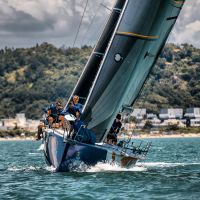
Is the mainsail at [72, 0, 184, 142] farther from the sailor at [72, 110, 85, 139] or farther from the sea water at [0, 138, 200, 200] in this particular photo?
the sea water at [0, 138, 200, 200]

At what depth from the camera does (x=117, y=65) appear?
22.7 meters

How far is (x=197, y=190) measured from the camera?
1784cm

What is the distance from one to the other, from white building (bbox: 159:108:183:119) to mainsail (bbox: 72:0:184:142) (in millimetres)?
139710

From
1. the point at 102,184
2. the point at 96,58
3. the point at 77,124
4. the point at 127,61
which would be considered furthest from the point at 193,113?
the point at 102,184

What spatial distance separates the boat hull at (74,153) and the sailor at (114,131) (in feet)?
6.49

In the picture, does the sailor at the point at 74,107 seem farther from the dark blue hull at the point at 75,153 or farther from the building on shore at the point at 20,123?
the building on shore at the point at 20,123

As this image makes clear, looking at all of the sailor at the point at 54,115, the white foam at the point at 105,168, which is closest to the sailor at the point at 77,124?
the white foam at the point at 105,168

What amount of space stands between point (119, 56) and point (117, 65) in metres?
0.29

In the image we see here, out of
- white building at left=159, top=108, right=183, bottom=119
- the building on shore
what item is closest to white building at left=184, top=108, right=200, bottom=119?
white building at left=159, top=108, right=183, bottom=119

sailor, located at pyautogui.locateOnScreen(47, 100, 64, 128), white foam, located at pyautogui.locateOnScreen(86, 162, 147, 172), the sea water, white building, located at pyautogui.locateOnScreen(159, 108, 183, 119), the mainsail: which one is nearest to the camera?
the sea water

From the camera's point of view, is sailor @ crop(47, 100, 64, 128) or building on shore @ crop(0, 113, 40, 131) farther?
building on shore @ crop(0, 113, 40, 131)

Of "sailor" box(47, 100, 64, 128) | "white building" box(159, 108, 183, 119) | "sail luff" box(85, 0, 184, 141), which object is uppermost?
"white building" box(159, 108, 183, 119)

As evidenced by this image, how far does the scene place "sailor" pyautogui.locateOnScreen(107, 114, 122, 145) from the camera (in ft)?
79.3

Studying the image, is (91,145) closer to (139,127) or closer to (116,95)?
(116,95)
